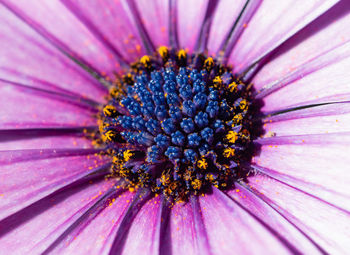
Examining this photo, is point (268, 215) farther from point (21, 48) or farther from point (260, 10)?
point (21, 48)

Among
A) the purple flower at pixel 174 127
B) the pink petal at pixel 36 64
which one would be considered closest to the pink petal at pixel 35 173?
the purple flower at pixel 174 127

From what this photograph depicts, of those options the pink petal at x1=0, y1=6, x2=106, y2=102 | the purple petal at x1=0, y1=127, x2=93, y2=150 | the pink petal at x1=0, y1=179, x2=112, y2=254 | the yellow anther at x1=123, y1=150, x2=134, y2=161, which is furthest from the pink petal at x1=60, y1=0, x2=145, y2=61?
the pink petal at x1=0, y1=179, x2=112, y2=254

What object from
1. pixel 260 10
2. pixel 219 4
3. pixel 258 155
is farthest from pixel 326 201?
pixel 219 4

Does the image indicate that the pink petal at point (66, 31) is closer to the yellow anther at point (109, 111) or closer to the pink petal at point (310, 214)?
the yellow anther at point (109, 111)

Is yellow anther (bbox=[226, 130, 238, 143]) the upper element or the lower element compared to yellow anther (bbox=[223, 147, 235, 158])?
upper

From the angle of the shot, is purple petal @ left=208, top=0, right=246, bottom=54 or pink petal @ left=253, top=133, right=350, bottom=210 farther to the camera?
purple petal @ left=208, top=0, right=246, bottom=54

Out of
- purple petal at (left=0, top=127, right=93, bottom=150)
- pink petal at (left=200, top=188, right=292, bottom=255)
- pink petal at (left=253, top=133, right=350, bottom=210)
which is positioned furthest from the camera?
purple petal at (left=0, top=127, right=93, bottom=150)

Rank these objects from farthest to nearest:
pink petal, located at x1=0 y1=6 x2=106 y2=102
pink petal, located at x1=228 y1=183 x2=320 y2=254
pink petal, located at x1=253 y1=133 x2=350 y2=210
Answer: pink petal, located at x1=0 y1=6 x2=106 y2=102, pink petal, located at x1=253 y1=133 x2=350 y2=210, pink petal, located at x1=228 y1=183 x2=320 y2=254

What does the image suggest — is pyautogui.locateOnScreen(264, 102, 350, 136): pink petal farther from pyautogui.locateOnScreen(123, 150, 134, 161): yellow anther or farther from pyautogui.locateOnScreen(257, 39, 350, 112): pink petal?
pyautogui.locateOnScreen(123, 150, 134, 161): yellow anther
